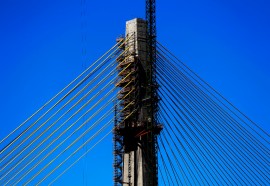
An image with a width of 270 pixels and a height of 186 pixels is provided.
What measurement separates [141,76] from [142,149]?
332 inches

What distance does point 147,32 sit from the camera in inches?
2822

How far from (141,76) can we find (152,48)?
12.6 ft

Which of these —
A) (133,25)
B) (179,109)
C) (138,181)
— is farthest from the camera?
(133,25)

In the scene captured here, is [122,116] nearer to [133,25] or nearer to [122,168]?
[122,168]

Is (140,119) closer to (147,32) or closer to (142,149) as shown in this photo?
(142,149)

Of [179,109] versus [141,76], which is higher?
[141,76]

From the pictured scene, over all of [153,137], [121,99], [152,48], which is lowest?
[153,137]

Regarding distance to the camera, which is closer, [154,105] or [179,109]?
[179,109]

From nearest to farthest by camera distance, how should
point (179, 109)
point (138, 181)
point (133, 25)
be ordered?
point (179, 109)
point (138, 181)
point (133, 25)

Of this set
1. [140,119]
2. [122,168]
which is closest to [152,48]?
[140,119]

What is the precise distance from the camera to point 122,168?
229ft

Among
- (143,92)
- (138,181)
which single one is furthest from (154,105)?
(138,181)

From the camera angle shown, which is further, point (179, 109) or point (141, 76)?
point (141, 76)

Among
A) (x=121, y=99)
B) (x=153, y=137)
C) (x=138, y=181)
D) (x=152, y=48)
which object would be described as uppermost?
(x=152, y=48)
